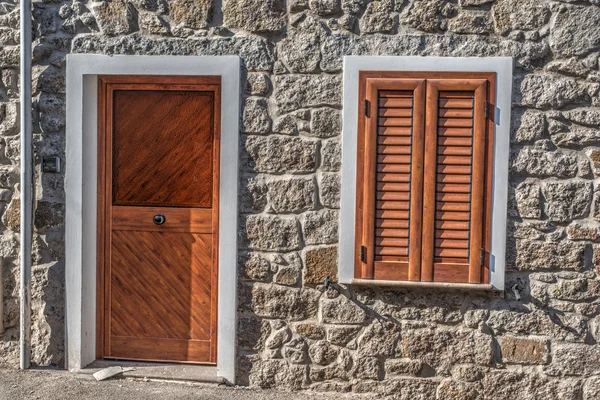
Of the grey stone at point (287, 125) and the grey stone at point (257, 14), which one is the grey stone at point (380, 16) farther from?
the grey stone at point (287, 125)

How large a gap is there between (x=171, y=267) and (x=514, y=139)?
261cm

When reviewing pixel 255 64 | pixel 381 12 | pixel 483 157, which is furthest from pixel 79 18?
pixel 483 157

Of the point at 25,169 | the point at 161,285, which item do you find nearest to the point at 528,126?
the point at 161,285

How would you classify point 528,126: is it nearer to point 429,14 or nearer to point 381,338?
point 429,14

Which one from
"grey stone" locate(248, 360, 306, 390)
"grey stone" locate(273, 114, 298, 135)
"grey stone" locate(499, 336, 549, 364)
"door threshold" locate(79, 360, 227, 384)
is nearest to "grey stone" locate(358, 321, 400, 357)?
"grey stone" locate(248, 360, 306, 390)

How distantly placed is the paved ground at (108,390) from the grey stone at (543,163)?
2.03 m

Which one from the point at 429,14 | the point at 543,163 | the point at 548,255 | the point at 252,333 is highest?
the point at 429,14

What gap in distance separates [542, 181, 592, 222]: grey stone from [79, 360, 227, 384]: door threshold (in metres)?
2.60

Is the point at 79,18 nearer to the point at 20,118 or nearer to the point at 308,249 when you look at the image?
the point at 20,118

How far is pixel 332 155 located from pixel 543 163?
1.41m

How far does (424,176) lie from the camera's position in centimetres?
399

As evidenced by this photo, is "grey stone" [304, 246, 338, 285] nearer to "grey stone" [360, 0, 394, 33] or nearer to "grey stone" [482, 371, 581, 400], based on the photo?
"grey stone" [482, 371, 581, 400]

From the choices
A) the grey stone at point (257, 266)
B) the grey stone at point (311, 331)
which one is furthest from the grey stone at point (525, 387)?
the grey stone at point (257, 266)

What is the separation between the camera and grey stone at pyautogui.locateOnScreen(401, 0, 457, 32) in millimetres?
3975
